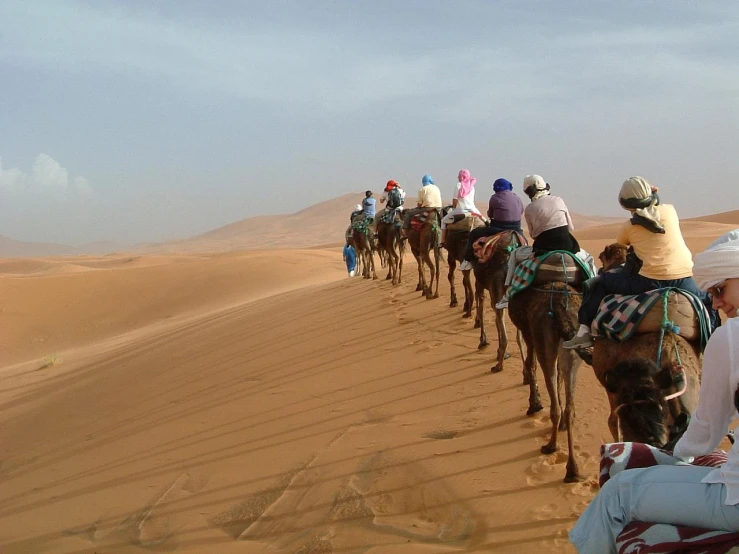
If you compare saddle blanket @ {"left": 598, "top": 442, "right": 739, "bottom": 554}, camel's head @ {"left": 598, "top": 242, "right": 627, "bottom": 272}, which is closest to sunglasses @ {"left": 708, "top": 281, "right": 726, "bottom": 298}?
saddle blanket @ {"left": 598, "top": 442, "right": 739, "bottom": 554}

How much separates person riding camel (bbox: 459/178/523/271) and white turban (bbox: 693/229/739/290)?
7.03 m

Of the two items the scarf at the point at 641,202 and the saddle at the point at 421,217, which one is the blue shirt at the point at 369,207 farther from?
the scarf at the point at 641,202

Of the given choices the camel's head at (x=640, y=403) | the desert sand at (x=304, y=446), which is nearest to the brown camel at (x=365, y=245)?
the desert sand at (x=304, y=446)

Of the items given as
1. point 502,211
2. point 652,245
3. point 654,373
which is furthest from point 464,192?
point 654,373

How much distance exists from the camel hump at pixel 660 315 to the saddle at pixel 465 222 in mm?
7465

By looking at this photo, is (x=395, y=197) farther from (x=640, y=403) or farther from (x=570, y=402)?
(x=640, y=403)

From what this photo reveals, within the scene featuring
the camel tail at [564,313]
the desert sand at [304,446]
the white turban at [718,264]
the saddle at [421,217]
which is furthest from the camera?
the saddle at [421,217]

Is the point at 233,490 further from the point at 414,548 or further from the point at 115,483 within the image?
the point at 414,548

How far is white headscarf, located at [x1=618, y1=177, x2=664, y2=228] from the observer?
18.8 ft

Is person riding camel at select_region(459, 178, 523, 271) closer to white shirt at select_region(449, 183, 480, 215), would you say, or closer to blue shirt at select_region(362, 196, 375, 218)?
white shirt at select_region(449, 183, 480, 215)

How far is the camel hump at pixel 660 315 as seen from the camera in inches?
212

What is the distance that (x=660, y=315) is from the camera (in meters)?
5.40

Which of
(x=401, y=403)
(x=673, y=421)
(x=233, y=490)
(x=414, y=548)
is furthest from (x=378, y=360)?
(x=673, y=421)

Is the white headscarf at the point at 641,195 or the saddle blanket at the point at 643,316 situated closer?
the saddle blanket at the point at 643,316
